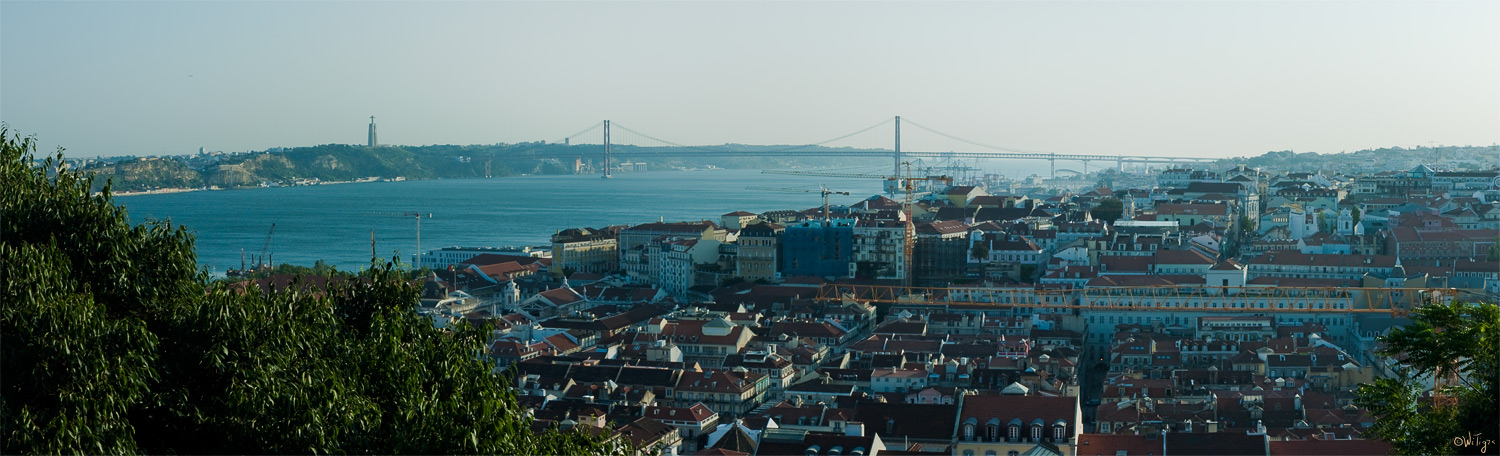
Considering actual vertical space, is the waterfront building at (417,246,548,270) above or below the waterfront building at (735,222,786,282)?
below

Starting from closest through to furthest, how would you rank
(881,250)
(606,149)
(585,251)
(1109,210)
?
(881,250) → (585,251) → (1109,210) → (606,149)

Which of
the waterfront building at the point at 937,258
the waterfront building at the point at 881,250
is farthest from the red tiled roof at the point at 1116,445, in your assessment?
the waterfront building at the point at 881,250

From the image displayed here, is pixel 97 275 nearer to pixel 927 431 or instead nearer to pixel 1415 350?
pixel 1415 350

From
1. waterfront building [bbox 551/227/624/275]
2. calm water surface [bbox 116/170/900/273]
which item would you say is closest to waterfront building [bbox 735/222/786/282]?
waterfront building [bbox 551/227/624/275]

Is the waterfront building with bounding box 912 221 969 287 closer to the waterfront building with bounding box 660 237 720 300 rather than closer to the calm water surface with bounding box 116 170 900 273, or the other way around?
the waterfront building with bounding box 660 237 720 300

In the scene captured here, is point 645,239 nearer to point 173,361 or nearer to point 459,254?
point 459,254

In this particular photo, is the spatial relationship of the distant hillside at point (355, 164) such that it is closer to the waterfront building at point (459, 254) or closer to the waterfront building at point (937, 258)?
the waterfront building at point (459, 254)

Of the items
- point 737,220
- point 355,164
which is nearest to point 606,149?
point 355,164
